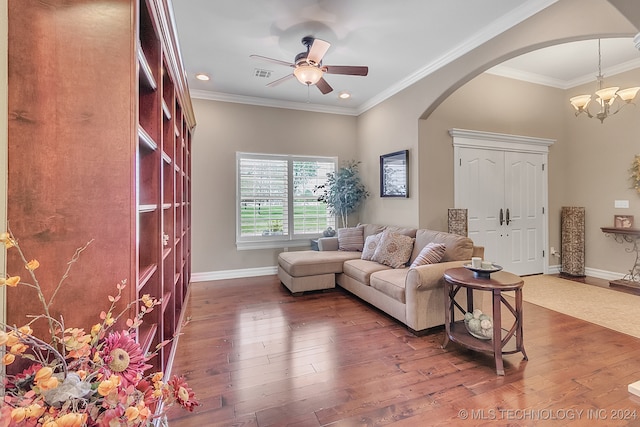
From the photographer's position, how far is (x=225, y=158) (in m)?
4.96

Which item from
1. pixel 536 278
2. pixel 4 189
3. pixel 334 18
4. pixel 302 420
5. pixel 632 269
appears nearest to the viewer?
pixel 4 189

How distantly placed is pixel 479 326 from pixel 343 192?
3189 millimetres

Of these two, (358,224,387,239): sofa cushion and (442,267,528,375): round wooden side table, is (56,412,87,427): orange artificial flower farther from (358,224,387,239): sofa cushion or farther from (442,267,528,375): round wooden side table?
(358,224,387,239): sofa cushion

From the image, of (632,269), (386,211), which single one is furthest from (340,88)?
(632,269)

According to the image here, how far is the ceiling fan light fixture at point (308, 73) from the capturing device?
10.3 ft

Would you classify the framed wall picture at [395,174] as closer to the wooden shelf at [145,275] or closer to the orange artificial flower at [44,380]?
the wooden shelf at [145,275]

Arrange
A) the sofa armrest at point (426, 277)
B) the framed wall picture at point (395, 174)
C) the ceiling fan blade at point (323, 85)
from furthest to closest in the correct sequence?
the framed wall picture at point (395, 174) → the ceiling fan blade at point (323, 85) → the sofa armrest at point (426, 277)

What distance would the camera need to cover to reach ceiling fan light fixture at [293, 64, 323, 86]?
314 centimetres

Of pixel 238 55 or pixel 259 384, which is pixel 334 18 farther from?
pixel 259 384

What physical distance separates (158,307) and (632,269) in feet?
20.6

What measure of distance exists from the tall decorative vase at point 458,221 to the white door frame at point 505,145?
30 centimetres

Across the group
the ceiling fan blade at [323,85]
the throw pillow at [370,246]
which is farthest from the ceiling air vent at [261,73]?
the throw pillow at [370,246]

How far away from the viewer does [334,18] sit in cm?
290

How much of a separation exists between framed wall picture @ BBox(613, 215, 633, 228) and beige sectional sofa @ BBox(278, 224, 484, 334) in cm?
291
